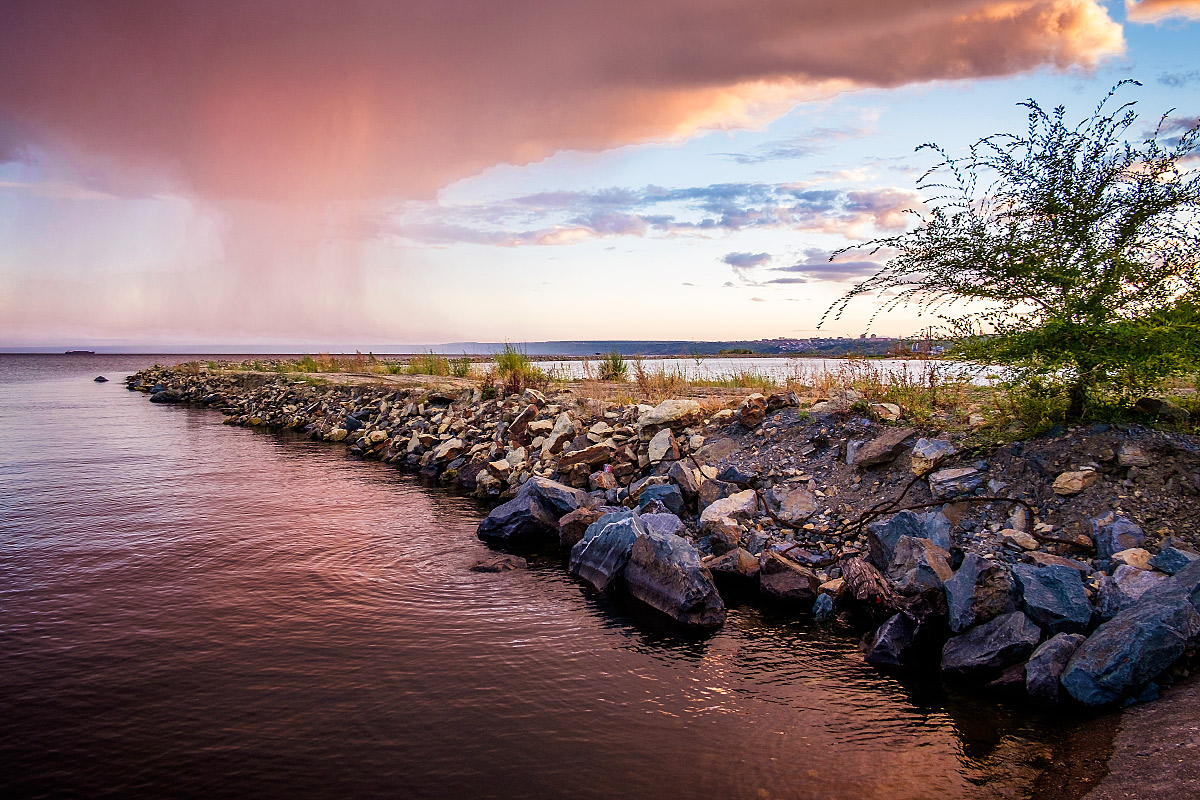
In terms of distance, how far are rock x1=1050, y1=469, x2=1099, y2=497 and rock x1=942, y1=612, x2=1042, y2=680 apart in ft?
7.75

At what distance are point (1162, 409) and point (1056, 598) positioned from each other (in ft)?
12.8

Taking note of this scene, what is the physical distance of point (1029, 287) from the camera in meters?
8.64

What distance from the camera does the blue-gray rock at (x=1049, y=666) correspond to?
543 centimetres

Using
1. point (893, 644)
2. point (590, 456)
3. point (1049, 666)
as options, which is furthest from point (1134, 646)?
point (590, 456)

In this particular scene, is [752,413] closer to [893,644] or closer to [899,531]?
[899,531]

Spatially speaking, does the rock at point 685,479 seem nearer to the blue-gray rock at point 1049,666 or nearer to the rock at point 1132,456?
the blue-gray rock at point 1049,666

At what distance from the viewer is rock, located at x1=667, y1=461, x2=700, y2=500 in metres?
10.4

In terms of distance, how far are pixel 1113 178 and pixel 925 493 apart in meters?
4.82

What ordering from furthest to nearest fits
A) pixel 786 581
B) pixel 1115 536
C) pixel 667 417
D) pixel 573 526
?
pixel 667 417 < pixel 573 526 < pixel 786 581 < pixel 1115 536

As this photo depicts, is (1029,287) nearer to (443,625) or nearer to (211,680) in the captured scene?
(443,625)

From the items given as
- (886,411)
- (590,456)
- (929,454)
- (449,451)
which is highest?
(886,411)

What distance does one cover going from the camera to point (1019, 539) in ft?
23.7

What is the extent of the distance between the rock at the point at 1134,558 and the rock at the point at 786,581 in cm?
303

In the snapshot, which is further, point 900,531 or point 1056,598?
point 900,531
